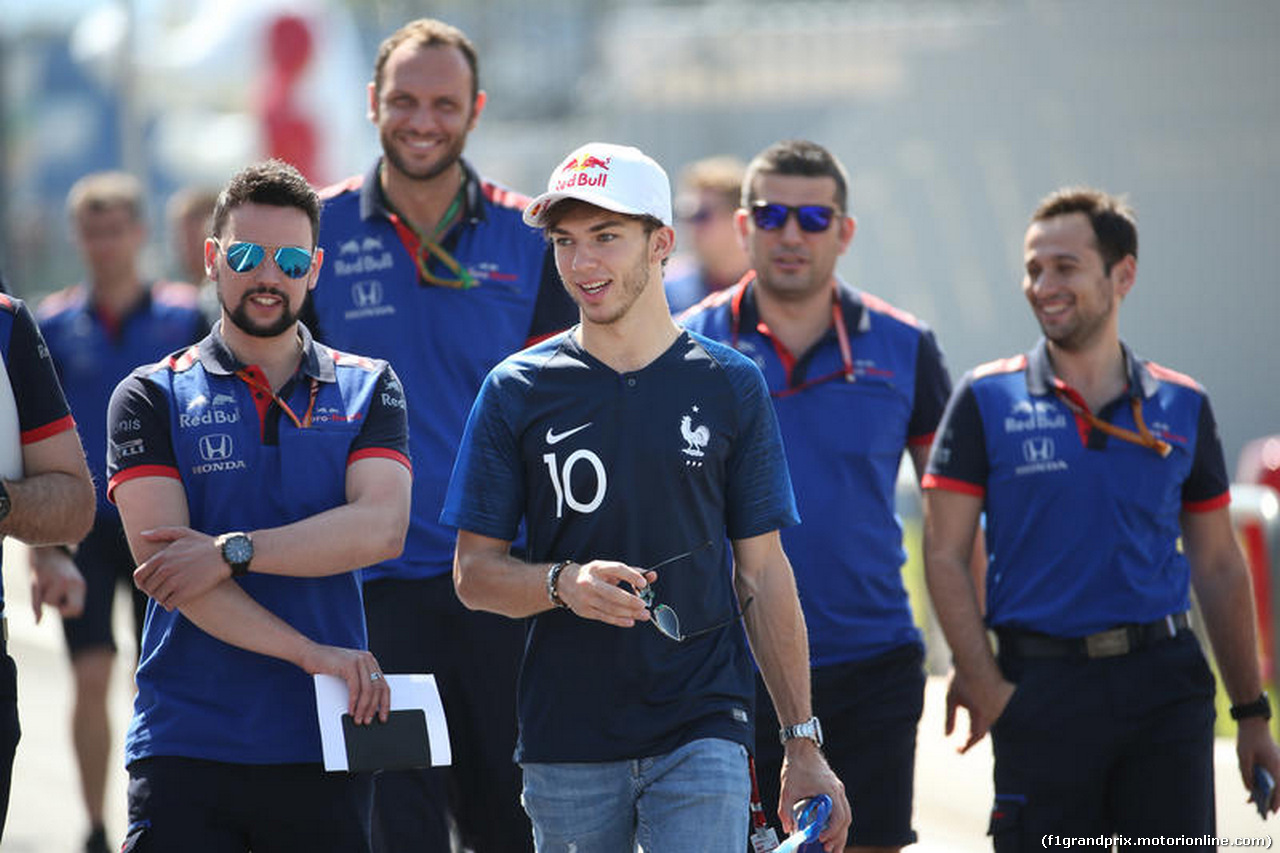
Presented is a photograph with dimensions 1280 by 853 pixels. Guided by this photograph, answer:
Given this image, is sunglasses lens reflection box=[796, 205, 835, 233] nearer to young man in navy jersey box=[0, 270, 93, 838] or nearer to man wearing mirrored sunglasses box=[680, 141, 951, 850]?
man wearing mirrored sunglasses box=[680, 141, 951, 850]

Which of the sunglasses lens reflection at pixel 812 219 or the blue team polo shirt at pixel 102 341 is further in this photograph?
the blue team polo shirt at pixel 102 341

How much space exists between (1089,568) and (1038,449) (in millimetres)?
405

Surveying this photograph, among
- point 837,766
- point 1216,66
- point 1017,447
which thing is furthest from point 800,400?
point 1216,66

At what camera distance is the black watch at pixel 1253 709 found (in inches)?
250

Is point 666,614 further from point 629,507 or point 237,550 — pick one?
point 237,550

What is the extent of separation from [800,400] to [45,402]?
253cm

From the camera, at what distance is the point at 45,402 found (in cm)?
487

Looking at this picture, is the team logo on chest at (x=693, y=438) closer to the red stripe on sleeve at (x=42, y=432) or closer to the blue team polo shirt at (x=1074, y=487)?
the red stripe on sleeve at (x=42, y=432)

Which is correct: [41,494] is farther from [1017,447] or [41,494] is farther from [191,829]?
[1017,447]

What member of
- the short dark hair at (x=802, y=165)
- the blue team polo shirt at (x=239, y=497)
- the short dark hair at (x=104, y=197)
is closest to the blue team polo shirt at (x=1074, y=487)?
the short dark hair at (x=802, y=165)

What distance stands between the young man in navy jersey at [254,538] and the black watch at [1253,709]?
9.72 feet

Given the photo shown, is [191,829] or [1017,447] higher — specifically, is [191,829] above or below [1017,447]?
below

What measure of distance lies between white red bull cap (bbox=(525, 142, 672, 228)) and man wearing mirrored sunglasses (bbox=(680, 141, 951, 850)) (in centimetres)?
182

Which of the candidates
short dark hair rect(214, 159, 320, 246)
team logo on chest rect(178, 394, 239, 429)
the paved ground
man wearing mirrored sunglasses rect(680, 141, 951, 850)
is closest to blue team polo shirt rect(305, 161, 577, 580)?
man wearing mirrored sunglasses rect(680, 141, 951, 850)
